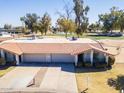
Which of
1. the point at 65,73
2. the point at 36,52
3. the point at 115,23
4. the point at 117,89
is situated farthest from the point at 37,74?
the point at 115,23

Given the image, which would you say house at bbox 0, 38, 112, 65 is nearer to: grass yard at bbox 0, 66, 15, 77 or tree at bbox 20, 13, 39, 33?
grass yard at bbox 0, 66, 15, 77

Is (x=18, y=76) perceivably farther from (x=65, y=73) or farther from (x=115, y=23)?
(x=115, y=23)

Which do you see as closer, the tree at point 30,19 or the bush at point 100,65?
the bush at point 100,65

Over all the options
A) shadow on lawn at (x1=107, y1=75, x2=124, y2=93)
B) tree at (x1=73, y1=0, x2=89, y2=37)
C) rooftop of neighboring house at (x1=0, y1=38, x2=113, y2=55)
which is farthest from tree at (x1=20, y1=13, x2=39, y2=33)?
shadow on lawn at (x1=107, y1=75, x2=124, y2=93)

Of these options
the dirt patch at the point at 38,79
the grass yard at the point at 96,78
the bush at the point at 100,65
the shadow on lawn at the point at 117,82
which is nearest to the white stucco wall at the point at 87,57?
the bush at the point at 100,65

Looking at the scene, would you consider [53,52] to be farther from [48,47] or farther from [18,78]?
[18,78]

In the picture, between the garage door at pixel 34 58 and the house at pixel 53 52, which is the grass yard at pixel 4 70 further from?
the garage door at pixel 34 58
